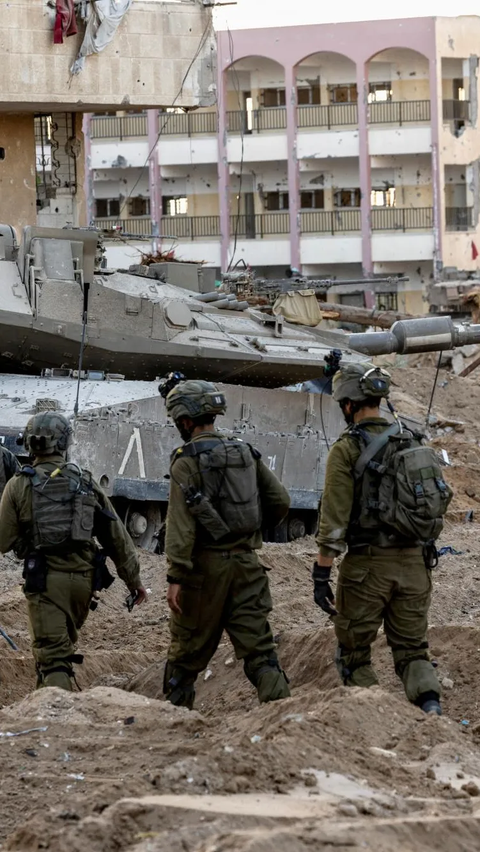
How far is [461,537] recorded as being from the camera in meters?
15.9

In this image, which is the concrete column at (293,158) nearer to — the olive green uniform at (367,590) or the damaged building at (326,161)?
the damaged building at (326,161)

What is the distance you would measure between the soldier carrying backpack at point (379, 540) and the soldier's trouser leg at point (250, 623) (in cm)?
34

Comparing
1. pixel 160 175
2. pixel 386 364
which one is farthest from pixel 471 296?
pixel 160 175

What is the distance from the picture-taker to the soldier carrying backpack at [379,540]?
7559mm

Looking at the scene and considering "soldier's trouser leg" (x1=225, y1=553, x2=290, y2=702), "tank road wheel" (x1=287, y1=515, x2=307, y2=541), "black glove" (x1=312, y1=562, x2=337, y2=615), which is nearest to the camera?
"black glove" (x1=312, y1=562, x2=337, y2=615)

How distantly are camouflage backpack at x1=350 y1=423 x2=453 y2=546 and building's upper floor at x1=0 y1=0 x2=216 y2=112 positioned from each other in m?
19.4

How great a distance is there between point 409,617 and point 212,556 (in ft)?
3.34

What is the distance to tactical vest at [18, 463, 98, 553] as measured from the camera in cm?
796

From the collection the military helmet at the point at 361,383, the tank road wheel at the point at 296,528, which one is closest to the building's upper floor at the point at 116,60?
the tank road wheel at the point at 296,528

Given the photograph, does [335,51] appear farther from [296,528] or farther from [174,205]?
[296,528]

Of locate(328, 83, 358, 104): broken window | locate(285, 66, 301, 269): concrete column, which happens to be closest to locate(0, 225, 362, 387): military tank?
locate(285, 66, 301, 269): concrete column

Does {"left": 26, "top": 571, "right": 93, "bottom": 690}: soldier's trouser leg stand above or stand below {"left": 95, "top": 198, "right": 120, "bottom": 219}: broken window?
below

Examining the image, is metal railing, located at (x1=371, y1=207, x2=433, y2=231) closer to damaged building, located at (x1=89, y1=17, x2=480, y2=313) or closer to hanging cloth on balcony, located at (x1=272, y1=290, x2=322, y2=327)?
damaged building, located at (x1=89, y1=17, x2=480, y2=313)

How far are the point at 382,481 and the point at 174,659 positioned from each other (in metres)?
1.39
